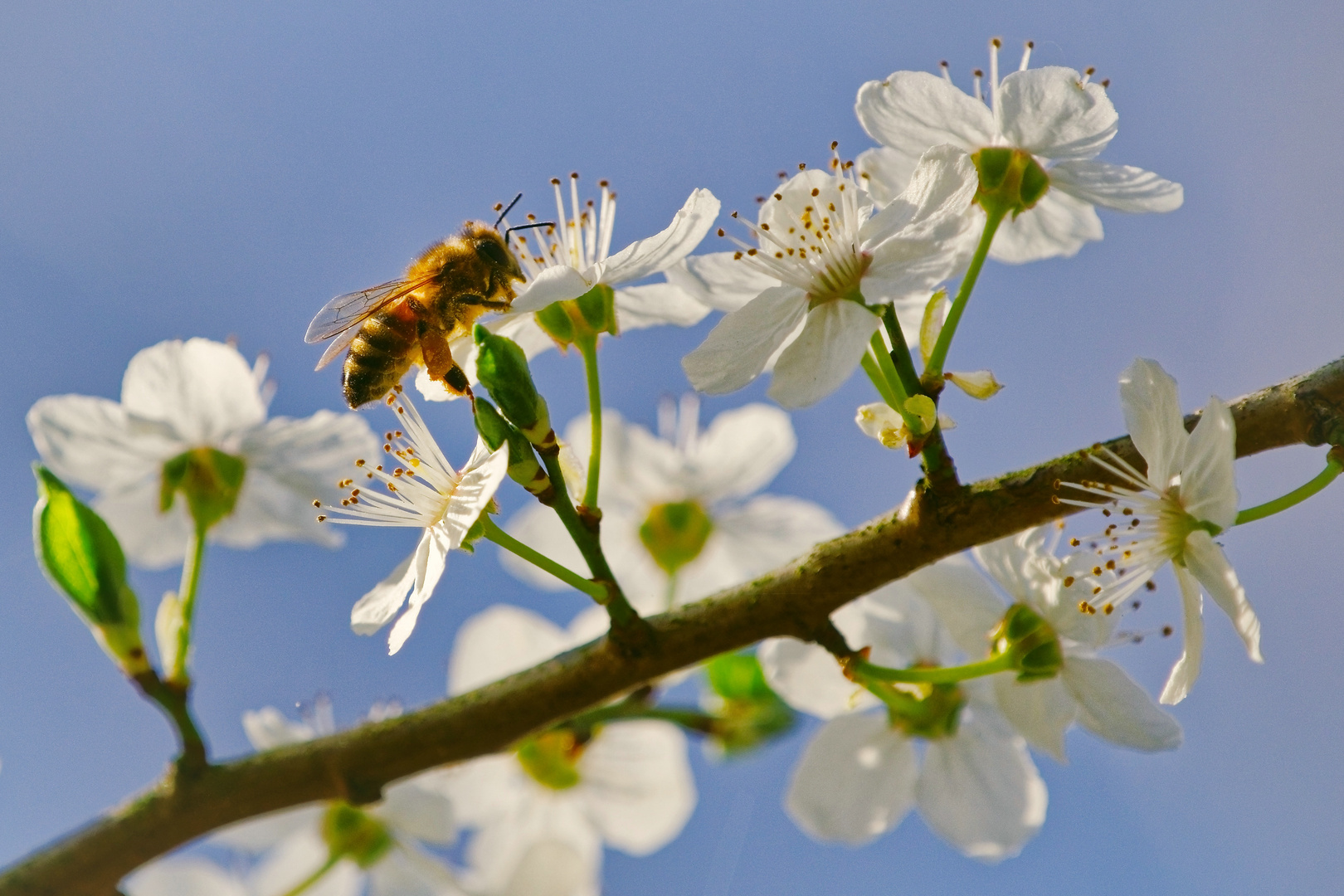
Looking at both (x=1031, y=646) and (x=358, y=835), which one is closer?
(x=1031, y=646)

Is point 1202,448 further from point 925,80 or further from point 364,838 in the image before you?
point 364,838

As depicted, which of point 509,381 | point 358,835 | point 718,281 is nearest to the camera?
point 509,381

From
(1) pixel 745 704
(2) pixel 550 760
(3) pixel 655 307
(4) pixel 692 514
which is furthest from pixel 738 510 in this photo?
(3) pixel 655 307

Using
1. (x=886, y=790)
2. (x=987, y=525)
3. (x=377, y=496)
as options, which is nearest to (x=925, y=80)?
(x=987, y=525)

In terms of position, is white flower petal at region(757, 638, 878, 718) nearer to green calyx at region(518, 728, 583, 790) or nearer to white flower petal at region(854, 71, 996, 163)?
green calyx at region(518, 728, 583, 790)

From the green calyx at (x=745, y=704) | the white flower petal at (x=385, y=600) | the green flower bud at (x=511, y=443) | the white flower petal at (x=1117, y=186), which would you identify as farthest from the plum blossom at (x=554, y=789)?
the white flower petal at (x=1117, y=186)

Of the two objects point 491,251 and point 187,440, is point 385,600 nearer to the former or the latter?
point 491,251

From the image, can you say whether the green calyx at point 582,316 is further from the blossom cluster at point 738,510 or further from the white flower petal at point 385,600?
the white flower petal at point 385,600
